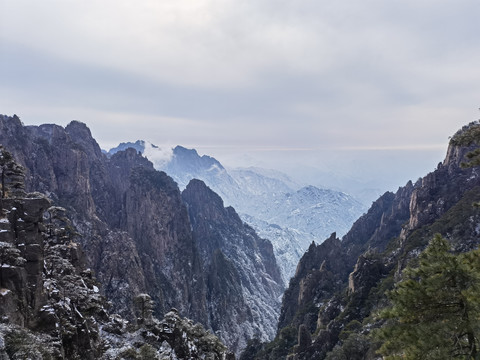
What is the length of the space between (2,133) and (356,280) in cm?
12781

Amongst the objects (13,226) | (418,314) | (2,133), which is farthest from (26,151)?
(418,314)

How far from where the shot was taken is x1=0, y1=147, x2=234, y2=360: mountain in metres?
22.2

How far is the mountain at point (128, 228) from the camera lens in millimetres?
114188

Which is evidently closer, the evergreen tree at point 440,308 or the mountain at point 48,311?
the evergreen tree at point 440,308

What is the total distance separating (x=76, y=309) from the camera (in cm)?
3094

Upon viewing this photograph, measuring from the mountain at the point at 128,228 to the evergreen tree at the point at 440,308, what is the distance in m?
102

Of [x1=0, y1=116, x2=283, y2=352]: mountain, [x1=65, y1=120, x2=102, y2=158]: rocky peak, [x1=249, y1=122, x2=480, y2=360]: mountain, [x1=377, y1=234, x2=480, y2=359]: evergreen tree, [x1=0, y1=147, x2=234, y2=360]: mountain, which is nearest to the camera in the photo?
[x1=377, y1=234, x2=480, y2=359]: evergreen tree

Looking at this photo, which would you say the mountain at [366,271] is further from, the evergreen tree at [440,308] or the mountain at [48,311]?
the mountain at [48,311]

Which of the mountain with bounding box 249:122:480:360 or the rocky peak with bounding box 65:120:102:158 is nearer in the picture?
the mountain with bounding box 249:122:480:360

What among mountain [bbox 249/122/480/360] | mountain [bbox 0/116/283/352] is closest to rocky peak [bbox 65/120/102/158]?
mountain [bbox 0/116/283/352]

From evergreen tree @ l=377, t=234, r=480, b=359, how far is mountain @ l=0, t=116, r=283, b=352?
10161cm

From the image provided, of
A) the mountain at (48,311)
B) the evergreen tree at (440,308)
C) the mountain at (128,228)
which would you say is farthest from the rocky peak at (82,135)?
the evergreen tree at (440,308)

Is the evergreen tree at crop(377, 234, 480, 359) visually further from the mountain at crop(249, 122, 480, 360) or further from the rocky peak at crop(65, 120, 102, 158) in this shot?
the rocky peak at crop(65, 120, 102, 158)

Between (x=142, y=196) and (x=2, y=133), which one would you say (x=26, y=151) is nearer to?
(x=2, y=133)
